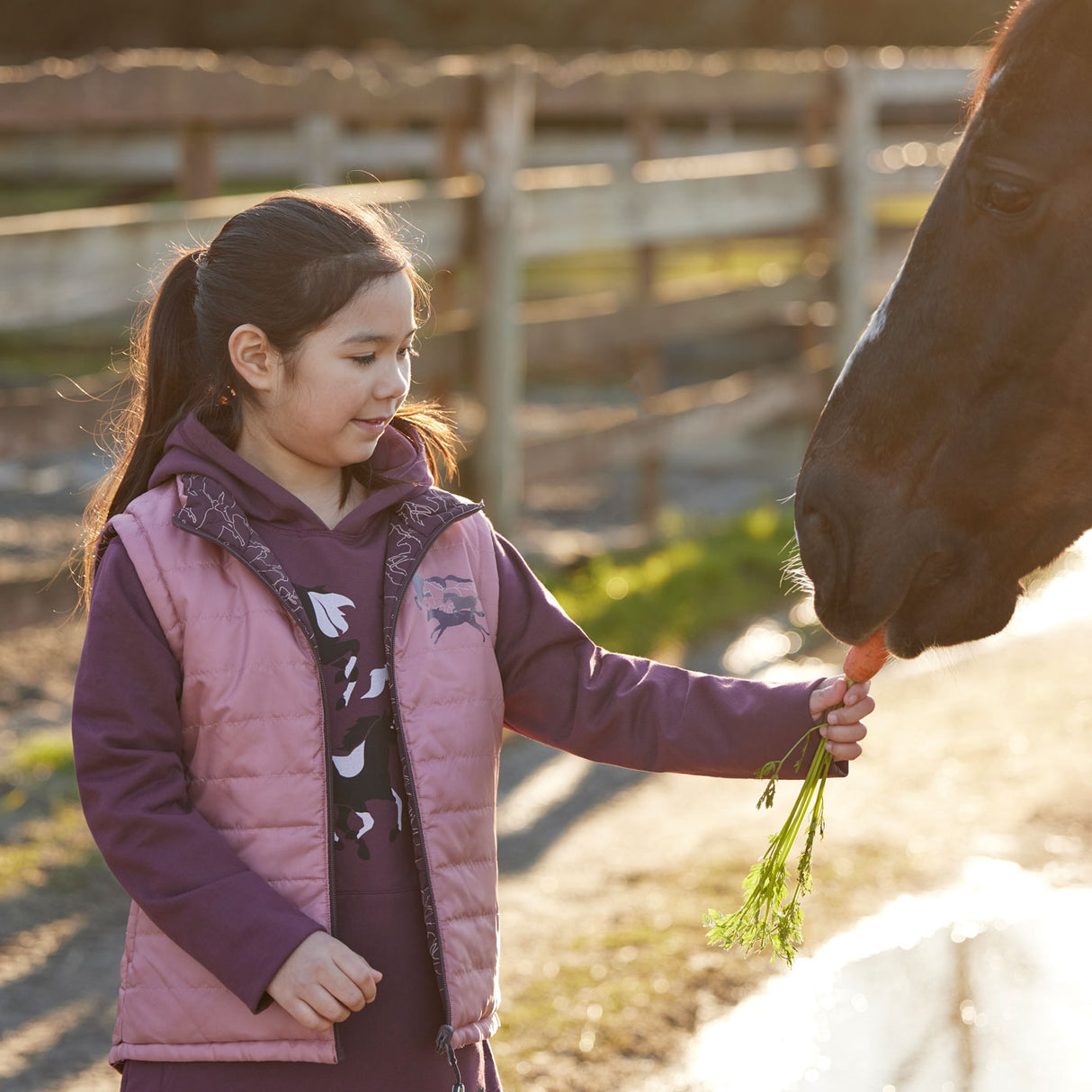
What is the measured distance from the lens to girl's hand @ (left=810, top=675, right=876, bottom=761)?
6.17ft

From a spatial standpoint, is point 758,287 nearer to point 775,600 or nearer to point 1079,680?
point 775,600

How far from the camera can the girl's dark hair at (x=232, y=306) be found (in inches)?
70.0

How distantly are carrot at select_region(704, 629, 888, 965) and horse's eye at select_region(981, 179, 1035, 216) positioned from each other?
0.56 m

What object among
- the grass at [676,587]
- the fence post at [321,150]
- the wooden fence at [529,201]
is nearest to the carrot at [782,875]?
the wooden fence at [529,201]

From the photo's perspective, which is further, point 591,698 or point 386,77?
point 386,77

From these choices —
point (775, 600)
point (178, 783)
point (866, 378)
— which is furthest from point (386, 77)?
point (178, 783)

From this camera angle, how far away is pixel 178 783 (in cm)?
165

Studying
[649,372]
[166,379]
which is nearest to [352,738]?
[166,379]

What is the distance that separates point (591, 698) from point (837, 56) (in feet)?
20.3

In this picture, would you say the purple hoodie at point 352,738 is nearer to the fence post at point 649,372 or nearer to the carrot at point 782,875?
the carrot at point 782,875

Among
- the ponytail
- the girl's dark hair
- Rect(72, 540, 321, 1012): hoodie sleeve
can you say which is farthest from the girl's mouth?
Rect(72, 540, 321, 1012): hoodie sleeve

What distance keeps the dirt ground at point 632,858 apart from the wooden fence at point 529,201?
55.5 inches

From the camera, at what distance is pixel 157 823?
63.2 inches

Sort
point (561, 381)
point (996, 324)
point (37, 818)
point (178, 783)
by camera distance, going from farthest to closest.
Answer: point (561, 381)
point (37, 818)
point (996, 324)
point (178, 783)
